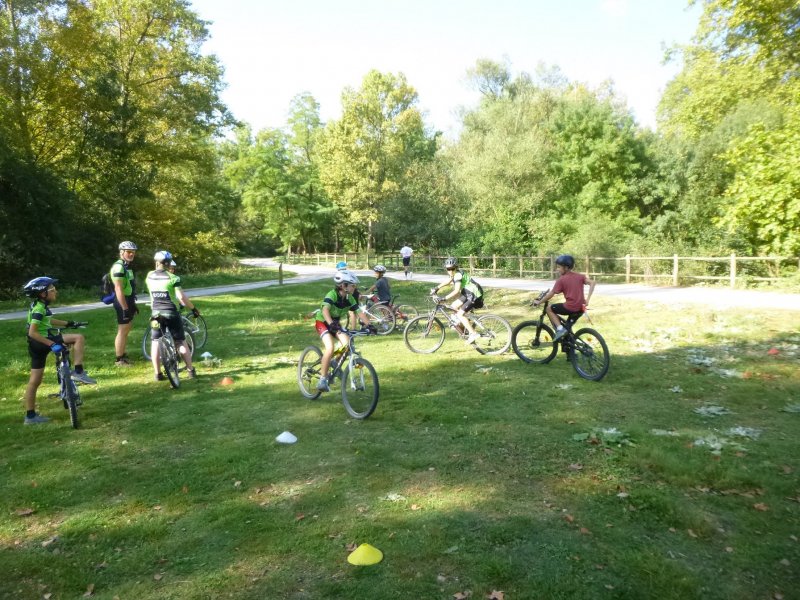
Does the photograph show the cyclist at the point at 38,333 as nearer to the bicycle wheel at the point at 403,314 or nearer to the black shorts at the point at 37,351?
the black shorts at the point at 37,351

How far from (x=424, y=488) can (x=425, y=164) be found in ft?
144

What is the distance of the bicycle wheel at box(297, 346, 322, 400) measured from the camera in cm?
772

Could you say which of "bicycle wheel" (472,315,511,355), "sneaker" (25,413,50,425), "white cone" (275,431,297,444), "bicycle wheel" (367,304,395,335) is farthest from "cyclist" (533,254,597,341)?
"sneaker" (25,413,50,425)

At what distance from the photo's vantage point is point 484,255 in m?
34.6

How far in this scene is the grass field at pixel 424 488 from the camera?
352 centimetres

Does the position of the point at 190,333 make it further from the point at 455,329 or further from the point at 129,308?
the point at 455,329

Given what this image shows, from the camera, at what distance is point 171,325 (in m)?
8.43

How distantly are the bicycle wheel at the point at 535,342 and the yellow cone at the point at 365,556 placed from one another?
631 cm

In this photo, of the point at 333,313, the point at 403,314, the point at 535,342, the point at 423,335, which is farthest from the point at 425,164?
the point at 333,313

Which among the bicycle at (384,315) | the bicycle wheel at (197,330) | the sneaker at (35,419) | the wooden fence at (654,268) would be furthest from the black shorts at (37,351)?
the wooden fence at (654,268)

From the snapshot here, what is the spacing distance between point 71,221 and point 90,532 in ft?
74.6

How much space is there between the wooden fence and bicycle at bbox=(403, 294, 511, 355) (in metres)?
13.6

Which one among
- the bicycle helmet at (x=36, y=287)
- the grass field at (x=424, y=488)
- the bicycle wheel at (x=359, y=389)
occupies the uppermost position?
the bicycle helmet at (x=36, y=287)

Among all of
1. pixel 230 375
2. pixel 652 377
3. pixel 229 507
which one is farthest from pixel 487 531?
pixel 230 375
